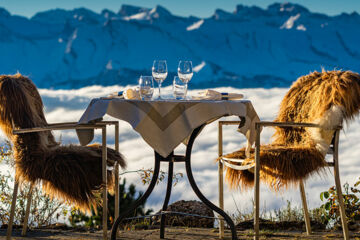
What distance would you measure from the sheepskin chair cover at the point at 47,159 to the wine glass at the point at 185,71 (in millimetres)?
657

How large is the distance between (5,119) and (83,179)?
65 centimetres

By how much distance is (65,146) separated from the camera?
298cm

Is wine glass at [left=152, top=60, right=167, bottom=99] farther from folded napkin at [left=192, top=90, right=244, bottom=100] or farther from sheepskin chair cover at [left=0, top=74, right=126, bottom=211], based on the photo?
sheepskin chair cover at [left=0, top=74, right=126, bottom=211]

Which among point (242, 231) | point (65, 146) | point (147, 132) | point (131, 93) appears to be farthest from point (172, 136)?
point (242, 231)

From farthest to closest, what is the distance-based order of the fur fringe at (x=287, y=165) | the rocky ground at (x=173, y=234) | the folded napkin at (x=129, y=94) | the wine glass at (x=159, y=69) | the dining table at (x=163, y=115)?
the rocky ground at (x=173, y=234), the wine glass at (x=159, y=69), the folded napkin at (x=129, y=94), the fur fringe at (x=287, y=165), the dining table at (x=163, y=115)

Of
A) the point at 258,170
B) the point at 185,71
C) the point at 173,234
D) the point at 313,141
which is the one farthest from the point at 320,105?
the point at 173,234

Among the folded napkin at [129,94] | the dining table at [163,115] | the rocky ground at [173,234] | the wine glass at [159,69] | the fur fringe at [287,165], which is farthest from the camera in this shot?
the rocky ground at [173,234]

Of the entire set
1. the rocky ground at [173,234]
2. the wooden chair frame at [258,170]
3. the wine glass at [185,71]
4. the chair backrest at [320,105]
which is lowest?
the rocky ground at [173,234]

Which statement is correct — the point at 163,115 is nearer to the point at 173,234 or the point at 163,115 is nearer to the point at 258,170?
the point at 258,170

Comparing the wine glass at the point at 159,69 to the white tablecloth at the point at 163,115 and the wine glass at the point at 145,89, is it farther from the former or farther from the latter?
the white tablecloth at the point at 163,115

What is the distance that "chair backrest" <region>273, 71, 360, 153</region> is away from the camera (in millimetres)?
2914

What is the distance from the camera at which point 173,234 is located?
11.0 feet

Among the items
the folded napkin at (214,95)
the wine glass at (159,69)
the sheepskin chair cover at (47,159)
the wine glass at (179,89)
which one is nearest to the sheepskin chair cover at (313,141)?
the folded napkin at (214,95)

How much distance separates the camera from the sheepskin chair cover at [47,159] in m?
2.75
